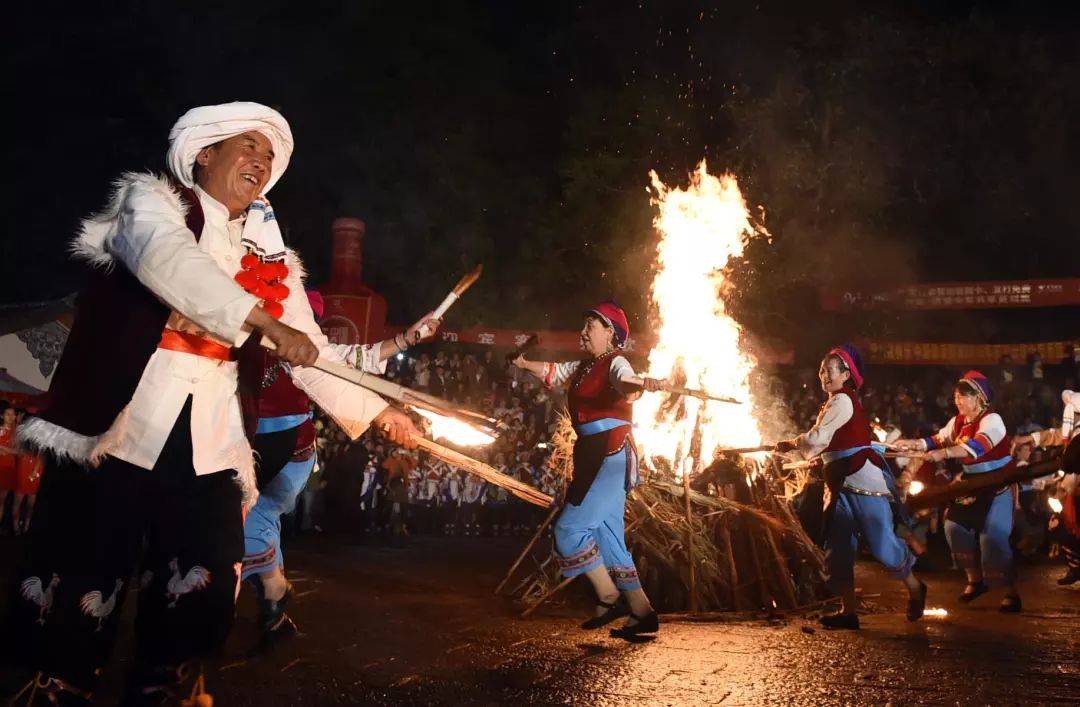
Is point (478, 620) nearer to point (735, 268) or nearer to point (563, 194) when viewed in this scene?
point (735, 268)

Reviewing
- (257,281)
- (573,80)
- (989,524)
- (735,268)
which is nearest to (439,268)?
(573,80)

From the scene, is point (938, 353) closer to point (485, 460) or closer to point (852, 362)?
point (485, 460)

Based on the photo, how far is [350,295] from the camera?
22.0 m

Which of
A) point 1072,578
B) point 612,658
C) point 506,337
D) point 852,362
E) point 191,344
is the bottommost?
point 612,658

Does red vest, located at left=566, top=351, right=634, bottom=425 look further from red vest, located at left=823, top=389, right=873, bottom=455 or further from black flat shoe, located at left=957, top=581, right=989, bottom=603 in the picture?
black flat shoe, located at left=957, top=581, right=989, bottom=603

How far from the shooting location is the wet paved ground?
168 inches

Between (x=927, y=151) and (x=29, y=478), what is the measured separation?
18.1 m

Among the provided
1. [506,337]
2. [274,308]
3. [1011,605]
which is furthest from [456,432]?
[506,337]

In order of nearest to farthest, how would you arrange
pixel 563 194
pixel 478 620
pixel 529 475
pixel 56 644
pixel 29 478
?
pixel 56 644, pixel 478 620, pixel 29 478, pixel 529 475, pixel 563 194

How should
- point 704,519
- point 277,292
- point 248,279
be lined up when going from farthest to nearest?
point 704,519 → point 277,292 → point 248,279

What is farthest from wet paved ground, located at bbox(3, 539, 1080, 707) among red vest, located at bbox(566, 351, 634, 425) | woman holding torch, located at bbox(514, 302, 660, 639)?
red vest, located at bbox(566, 351, 634, 425)

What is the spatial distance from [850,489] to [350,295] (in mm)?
16669

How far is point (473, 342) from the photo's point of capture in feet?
84.4

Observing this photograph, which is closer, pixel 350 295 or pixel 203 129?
pixel 203 129
